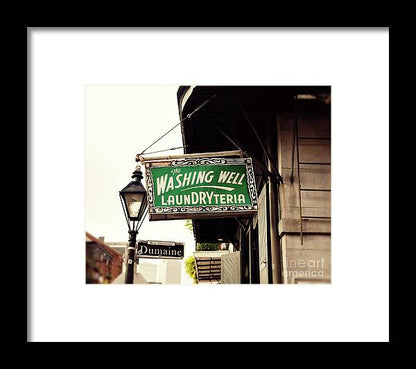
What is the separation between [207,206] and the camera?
5719 mm

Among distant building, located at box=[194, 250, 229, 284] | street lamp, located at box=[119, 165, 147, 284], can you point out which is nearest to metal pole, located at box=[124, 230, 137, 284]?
street lamp, located at box=[119, 165, 147, 284]

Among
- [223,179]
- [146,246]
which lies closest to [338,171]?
[223,179]

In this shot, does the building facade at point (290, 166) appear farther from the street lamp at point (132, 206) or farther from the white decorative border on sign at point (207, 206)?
the street lamp at point (132, 206)

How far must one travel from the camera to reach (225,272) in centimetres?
1005

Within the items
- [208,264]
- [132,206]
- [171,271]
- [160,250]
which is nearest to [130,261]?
[132,206]

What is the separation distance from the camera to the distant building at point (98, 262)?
18.6ft

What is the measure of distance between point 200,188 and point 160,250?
2.38m

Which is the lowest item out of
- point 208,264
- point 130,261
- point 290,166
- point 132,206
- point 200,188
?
point 208,264

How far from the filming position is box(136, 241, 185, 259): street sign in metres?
7.66

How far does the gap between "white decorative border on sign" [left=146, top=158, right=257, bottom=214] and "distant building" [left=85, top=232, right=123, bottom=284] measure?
28.3 inches

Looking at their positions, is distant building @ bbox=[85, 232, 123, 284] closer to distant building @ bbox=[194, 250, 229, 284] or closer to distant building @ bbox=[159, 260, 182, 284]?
distant building @ bbox=[159, 260, 182, 284]

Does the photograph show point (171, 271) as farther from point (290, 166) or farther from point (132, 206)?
point (290, 166)

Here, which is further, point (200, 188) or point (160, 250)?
point (160, 250)

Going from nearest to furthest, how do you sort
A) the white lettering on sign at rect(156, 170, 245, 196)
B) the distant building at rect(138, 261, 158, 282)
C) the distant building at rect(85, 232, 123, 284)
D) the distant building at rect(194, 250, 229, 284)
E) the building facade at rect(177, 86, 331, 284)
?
the building facade at rect(177, 86, 331, 284) → the distant building at rect(85, 232, 123, 284) → the white lettering on sign at rect(156, 170, 245, 196) → the distant building at rect(138, 261, 158, 282) → the distant building at rect(194, 250, 229, 284)
